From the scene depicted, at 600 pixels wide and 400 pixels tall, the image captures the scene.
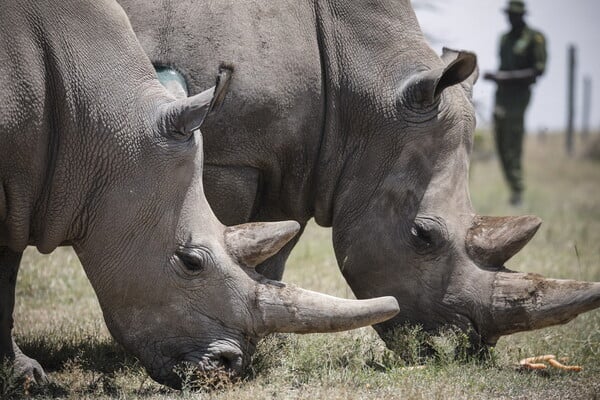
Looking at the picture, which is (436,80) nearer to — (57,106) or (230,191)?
(230,191)

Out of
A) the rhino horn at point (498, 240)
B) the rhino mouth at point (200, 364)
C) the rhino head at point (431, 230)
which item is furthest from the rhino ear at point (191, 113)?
the rhino horn at point (498, 240)

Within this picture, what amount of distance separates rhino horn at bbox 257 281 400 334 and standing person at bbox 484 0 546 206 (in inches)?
430

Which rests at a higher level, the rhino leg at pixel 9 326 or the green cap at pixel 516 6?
the rhino leg at pixel 9 326

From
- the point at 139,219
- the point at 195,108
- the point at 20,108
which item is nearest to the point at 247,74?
the point at 195,108

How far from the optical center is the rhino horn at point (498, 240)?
652 cm

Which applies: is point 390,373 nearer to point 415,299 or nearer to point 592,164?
point 415,299

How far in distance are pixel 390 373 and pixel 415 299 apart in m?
0.70

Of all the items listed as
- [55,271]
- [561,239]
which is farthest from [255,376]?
[561,239]

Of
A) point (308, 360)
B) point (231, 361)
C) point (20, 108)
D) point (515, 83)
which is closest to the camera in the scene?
point (20, 108)

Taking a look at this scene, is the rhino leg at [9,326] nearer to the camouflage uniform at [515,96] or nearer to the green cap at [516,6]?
the camouflage uniform at [515,96]

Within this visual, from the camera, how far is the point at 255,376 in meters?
5.98

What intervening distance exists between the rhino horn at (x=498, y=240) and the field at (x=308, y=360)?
0.55 meters

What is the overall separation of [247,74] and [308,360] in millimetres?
1795

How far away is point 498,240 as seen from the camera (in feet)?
21.4
